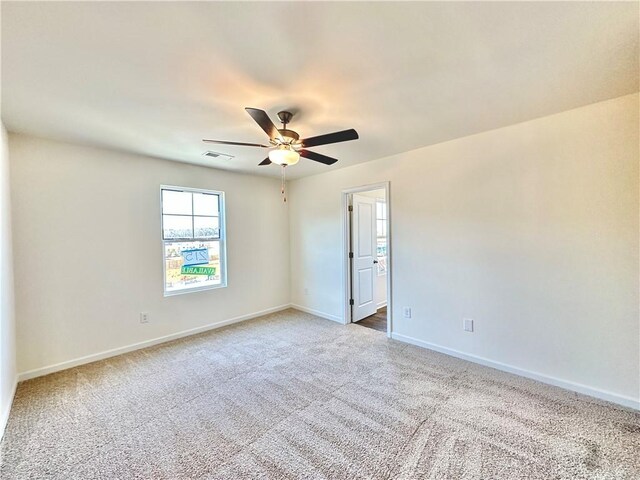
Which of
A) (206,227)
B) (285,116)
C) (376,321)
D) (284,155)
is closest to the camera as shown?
(284,155)

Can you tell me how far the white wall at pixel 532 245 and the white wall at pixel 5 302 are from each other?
12.4 feet

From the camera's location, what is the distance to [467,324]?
3.08 metres

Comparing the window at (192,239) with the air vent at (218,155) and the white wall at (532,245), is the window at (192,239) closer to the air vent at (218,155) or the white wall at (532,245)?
the air vent at (218,155)

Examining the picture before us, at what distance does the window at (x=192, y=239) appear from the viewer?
3.86 m

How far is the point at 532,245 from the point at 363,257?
242 cm

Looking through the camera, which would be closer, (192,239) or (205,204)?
(192,239)

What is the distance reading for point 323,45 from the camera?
156cm

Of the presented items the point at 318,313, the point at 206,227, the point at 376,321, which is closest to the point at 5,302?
the point at 206,227

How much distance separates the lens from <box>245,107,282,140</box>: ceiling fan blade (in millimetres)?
1798

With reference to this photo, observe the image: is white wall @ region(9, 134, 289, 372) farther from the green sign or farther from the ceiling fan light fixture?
the ceiling fan light fixture

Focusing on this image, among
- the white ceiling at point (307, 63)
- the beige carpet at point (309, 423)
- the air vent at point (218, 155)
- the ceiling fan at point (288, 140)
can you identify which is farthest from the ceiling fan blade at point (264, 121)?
the beige carpet at point (309, 423)

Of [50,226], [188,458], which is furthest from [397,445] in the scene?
[50,226]

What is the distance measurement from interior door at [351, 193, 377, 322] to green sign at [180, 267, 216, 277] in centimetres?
219

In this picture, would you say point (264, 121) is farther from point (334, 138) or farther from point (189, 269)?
point (189, 269)
